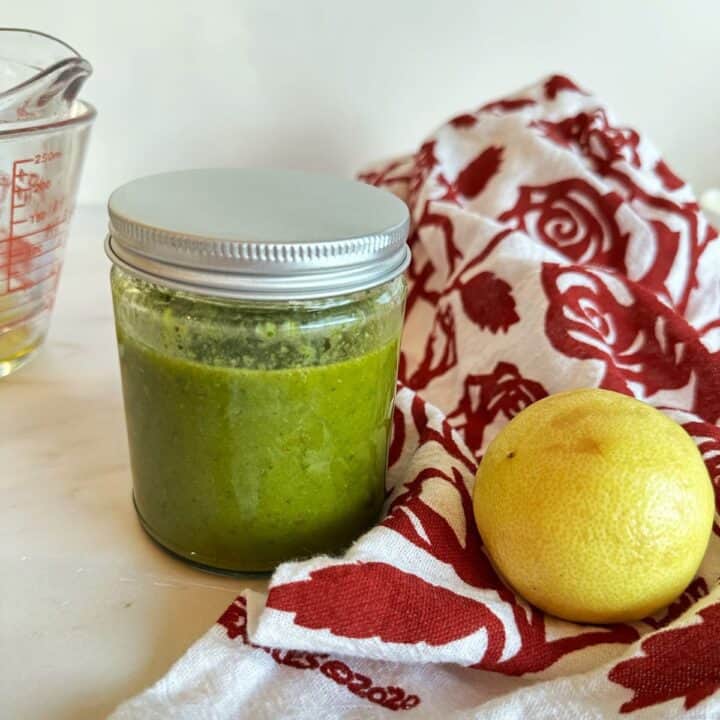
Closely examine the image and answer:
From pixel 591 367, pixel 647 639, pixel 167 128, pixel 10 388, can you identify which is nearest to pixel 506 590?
pixel 647 639

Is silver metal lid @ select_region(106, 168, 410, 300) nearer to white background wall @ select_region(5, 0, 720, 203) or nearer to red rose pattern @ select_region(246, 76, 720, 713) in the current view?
red rose pattern @ select_region(246, 76, 720, 713)

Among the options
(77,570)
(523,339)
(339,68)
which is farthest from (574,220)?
(77,570)

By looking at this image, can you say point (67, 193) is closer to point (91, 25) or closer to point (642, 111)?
point (91, 25)

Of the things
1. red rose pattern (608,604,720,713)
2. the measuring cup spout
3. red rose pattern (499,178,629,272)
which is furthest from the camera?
red rose pattern (499,178,629,272)

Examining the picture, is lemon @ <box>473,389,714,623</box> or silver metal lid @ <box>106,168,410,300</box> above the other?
silver metal lid @ <box>106,168,410,300</box>

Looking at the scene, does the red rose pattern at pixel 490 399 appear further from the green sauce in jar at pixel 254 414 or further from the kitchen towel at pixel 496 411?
the green sauce in jar at pixel 254 414

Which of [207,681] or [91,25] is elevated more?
[91,25]

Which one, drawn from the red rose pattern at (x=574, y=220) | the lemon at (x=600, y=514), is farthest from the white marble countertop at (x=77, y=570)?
the red rose pattern at (x=574, y=220)

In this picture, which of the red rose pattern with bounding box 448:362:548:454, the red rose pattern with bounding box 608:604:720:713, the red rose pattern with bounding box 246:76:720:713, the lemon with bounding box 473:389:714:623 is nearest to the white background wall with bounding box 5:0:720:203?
the red rose pattern with bounding box 246:76:720:713

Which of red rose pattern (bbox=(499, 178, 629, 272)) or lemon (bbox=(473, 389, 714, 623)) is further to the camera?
red rose pattern (bbox=(499, 178, 629, 272))

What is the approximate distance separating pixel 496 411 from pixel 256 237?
0.95 ft

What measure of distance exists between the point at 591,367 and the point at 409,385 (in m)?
0.17

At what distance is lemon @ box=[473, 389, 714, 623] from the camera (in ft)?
1.38

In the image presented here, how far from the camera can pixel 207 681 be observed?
40 cm
